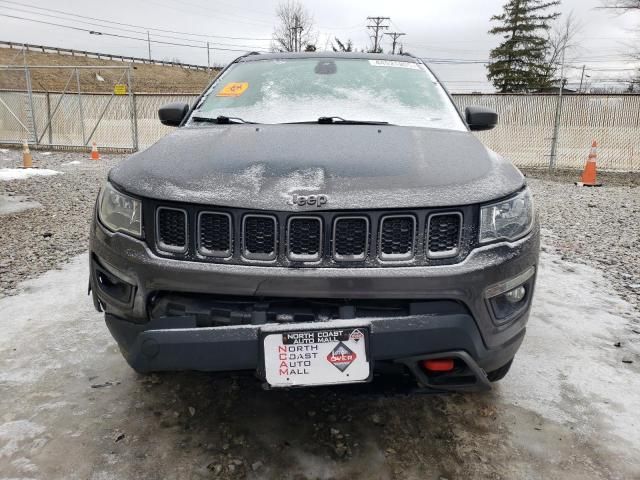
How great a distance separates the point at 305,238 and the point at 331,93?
1.55m

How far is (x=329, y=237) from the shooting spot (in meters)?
1.78

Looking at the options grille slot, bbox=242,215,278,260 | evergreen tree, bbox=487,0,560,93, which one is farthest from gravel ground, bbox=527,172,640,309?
evergreen tree, bbox=487,0,560,93

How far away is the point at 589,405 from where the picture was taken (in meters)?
2.46

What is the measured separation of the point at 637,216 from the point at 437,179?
6.52 m

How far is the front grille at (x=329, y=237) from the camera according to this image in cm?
178

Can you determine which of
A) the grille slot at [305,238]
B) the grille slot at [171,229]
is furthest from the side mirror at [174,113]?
the grille slot at [305,238]

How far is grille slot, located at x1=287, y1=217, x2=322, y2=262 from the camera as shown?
1.78 m

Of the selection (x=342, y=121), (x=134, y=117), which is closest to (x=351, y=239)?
(x=342, y=121)

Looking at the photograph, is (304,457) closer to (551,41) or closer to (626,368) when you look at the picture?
(626,368)

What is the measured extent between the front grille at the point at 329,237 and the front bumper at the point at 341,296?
4 cm

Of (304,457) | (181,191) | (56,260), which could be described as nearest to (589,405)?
(304,457)

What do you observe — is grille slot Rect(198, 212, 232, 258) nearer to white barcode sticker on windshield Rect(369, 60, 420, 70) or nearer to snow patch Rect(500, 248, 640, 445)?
snow patch Rect(500, 248, 640, 445)

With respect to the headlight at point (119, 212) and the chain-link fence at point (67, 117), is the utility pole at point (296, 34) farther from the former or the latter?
the headlight at point (119, 212)

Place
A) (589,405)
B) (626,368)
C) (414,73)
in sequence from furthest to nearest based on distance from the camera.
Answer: (414,73)
(626,368)
(589,405)
